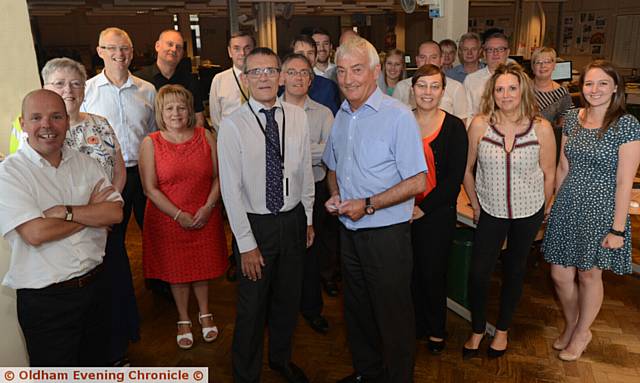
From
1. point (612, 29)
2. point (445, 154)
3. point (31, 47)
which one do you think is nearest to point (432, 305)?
point (445, 154)

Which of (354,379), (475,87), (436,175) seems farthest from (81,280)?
(475,87)

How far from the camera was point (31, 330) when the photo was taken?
2.15m

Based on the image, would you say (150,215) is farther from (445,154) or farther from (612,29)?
(612,29)

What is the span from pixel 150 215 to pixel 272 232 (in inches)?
44.3

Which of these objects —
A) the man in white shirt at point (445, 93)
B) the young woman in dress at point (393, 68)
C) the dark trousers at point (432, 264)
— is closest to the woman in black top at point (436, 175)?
the dark trousers at point (432, 264)

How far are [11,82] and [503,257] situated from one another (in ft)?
9.13

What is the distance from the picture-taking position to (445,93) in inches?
145

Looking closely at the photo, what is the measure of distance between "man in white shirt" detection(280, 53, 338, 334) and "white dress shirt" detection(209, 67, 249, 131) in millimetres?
652

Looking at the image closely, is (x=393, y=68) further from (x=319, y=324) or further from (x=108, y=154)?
(x=108, y=154)

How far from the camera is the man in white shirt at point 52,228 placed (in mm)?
2023

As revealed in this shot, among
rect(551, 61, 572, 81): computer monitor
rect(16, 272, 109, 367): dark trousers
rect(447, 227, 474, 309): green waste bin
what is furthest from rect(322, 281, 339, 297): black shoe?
rect(551, 61, 572, 81): computer monitor

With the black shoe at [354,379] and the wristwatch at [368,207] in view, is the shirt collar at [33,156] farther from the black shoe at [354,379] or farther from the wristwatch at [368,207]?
the black shoe at [354,379]

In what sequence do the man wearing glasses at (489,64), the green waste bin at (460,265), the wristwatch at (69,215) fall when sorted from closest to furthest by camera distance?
the wristwatch at (69,215), the green waste bin at (460,265), the man wearing glasses at (489,64)

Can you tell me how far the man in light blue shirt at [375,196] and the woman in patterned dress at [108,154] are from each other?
1.20 m
